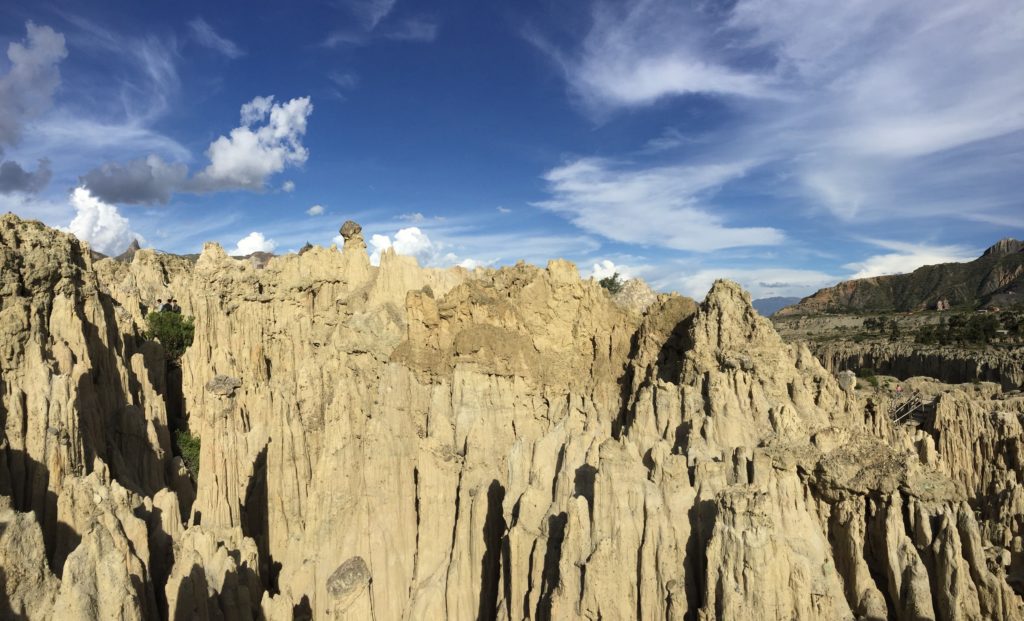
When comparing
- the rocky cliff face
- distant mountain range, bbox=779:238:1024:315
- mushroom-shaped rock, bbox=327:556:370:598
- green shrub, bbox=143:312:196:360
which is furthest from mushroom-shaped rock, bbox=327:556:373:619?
distant mountain range, bbox=779:238:1024:315

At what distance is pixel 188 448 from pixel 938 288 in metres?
133

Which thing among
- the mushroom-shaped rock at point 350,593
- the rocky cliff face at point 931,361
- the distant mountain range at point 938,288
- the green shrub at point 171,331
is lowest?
the mushroom-shaped rock at point 350,593

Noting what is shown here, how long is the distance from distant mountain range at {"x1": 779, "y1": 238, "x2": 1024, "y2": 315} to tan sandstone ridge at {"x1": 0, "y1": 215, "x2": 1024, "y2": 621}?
94909 mm

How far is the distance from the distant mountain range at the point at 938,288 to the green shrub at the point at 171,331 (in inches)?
3950

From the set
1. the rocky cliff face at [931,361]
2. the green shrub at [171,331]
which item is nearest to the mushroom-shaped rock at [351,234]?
the green shrub at [171,331]

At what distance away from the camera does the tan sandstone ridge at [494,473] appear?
36.7 ft

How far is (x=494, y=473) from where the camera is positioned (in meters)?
16.0

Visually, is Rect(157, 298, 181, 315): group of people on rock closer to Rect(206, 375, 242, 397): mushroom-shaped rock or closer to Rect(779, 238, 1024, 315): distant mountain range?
Rect(206, 375, 242, 397): mushroom-shaped rock

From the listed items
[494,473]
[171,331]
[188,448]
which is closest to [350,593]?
[494,473]

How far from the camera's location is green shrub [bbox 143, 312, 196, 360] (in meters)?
34.0

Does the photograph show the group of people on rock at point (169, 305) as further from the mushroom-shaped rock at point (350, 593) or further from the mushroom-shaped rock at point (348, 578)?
the mushroom-shaped rock at point (350, 593)

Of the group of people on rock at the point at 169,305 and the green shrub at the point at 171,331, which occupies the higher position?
the group of people on rock at the point at 169,305

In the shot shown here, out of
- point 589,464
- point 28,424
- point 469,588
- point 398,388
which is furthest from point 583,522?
point 28,424

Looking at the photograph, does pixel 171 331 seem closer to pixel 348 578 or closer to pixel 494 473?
pixel 348 578
